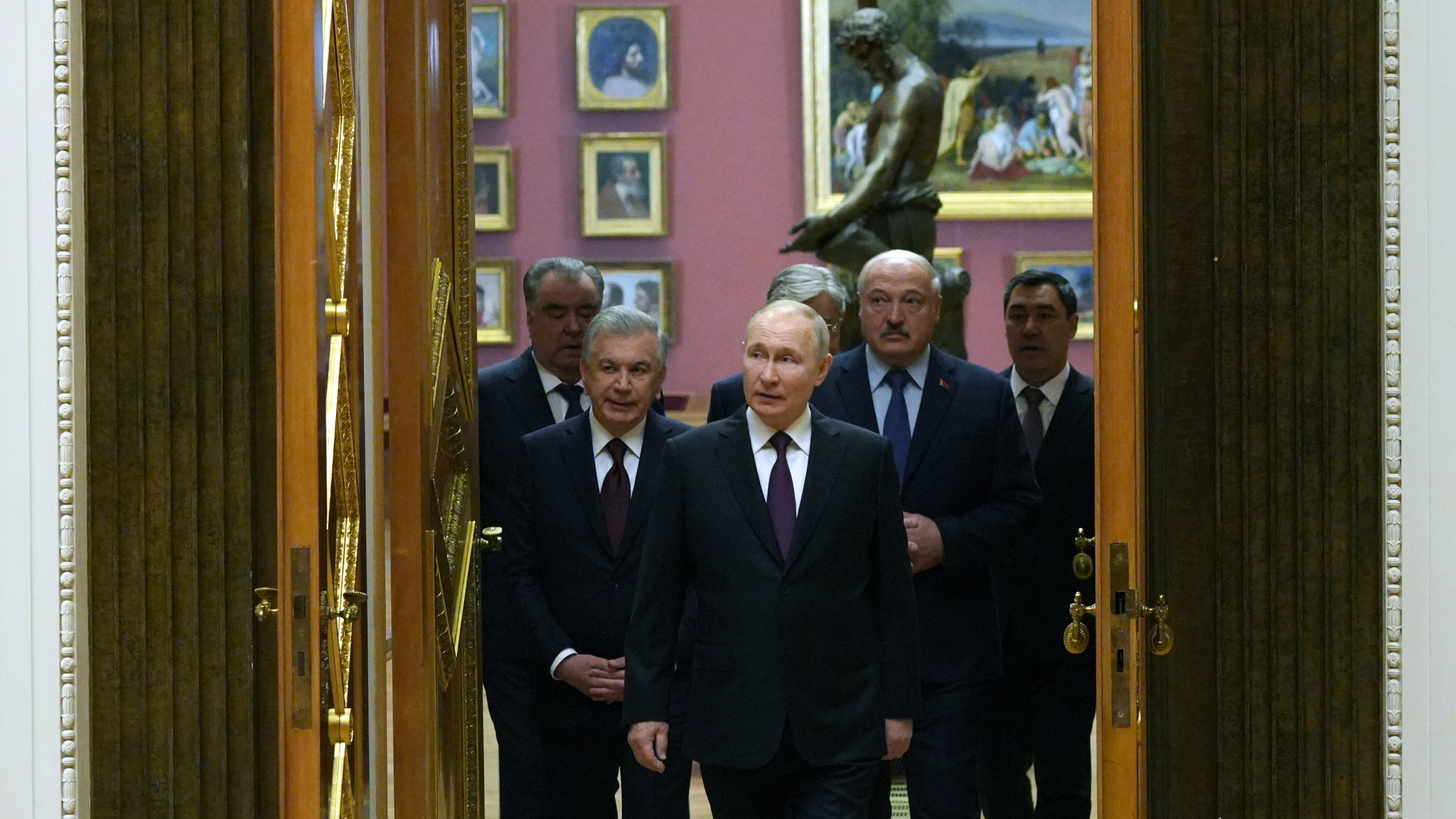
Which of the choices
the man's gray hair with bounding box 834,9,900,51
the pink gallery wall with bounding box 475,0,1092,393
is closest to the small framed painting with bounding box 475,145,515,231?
the pink gallery wall with bounding box 475,0,1092,393

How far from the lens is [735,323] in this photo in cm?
866

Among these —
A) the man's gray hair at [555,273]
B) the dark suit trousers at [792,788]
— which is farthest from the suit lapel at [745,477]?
the man's gray hair at [555,273]

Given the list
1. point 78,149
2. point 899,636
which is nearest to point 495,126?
point 899,636

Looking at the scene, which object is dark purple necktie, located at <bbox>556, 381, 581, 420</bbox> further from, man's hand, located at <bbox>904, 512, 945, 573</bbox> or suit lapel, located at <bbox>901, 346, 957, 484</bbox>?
man's hand, located at <bbox>904, 512, 945, 573</bbox>

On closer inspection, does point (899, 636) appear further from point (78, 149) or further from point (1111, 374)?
point (78, 149)

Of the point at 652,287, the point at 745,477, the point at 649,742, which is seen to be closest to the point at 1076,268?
the point at 652,287

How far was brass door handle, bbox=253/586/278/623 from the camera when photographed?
3012 mm

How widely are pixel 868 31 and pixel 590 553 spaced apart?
3.50 metres

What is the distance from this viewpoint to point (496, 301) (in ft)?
28.0

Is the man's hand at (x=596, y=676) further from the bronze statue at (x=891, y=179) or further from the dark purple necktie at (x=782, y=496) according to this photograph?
the bronze statue at (x=891, y=179)

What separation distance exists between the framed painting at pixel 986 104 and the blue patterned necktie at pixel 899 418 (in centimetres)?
330

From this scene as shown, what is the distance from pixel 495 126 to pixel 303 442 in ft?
19.8

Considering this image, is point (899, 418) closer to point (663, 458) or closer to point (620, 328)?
point (620, 328)

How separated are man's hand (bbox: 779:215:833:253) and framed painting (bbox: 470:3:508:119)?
162 cm
